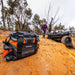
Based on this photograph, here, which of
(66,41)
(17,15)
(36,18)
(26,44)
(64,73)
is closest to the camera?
(64,73)

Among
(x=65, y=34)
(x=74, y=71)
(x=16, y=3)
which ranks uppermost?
(x=16, y=3)

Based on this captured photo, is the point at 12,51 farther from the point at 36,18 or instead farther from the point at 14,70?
the point at 36,18

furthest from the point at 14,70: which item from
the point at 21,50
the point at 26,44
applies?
the point at 26,44

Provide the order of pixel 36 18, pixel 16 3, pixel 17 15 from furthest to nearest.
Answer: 1. pixel 36 18
2. pixel 17 15
3. pixel 16 3

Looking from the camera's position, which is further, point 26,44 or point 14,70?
point 26,44

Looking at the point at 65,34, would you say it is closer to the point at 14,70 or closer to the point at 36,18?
the point at 14,70

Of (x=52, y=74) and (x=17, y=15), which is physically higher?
(x=17, y=15)

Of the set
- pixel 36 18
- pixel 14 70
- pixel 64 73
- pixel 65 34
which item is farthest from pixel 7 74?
pixel 36 18

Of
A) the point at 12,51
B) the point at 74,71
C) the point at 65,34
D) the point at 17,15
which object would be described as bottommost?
the point at 74,71

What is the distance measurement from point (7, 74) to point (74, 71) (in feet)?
4.37

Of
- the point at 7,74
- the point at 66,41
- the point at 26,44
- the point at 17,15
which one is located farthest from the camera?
the point at 17,15

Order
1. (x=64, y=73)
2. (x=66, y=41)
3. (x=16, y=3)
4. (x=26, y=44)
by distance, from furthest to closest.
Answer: (x=16, y=3) < (x=66, y=41) < (x=26, y=44) < (x=64, y=73)

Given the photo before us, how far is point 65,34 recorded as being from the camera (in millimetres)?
3812

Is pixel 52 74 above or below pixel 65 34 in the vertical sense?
below
